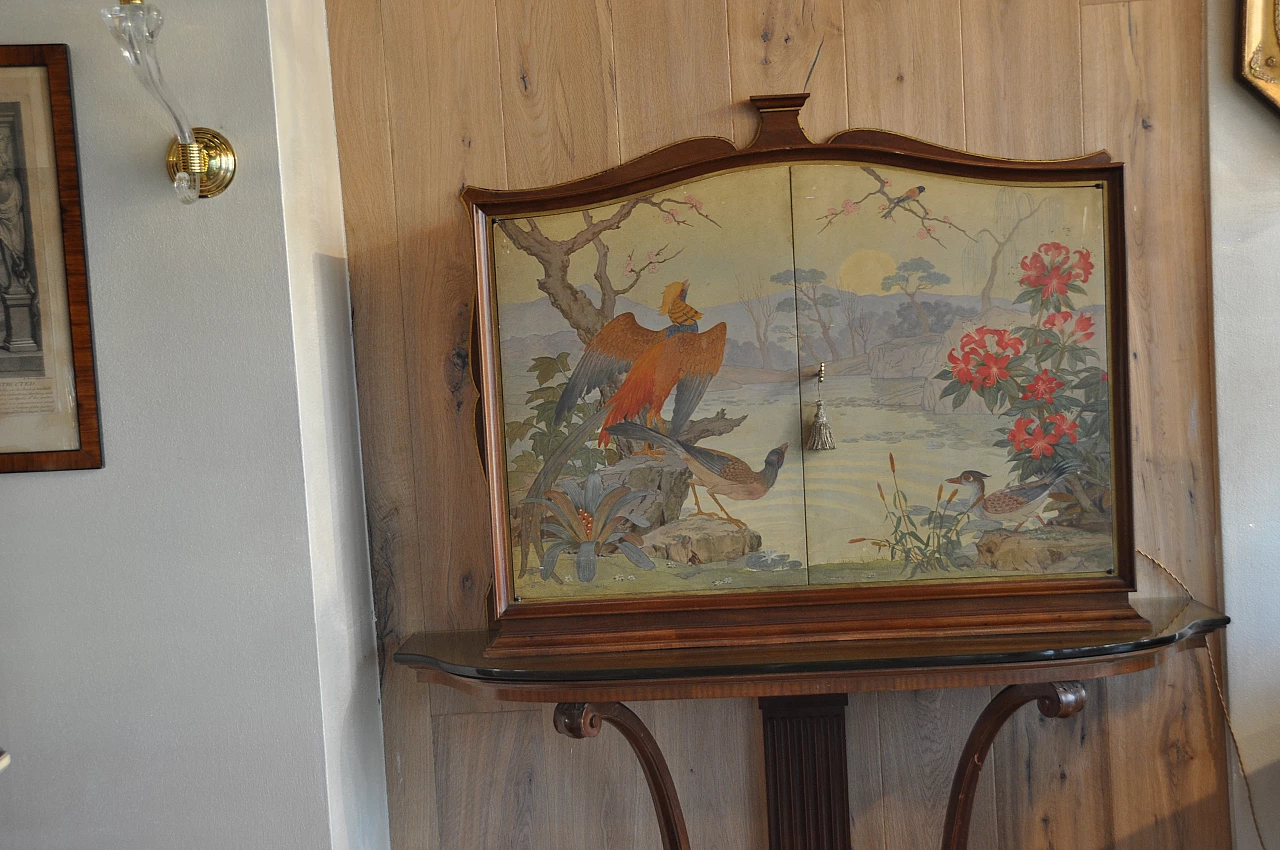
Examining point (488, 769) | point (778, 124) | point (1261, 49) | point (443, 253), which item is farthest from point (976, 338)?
point (488, 769)

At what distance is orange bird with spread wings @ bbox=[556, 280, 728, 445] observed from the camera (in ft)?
4.92

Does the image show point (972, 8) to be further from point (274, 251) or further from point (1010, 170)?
point (274, 251)

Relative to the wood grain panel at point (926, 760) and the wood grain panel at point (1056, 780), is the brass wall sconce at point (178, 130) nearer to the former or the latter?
the wood grain panel at point (926, 760)

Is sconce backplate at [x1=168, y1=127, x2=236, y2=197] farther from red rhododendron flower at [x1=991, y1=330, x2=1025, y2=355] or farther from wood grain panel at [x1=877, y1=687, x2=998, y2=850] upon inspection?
wood grain panel at [x1=877, y1=687, x2=998, y2=850]

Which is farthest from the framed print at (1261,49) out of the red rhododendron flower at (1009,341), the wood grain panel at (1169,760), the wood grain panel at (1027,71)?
the wood grain panel at (1169,760)

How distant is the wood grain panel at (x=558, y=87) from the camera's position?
1615mm

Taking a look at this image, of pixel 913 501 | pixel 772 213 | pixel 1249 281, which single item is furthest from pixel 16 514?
pixel 1249 281

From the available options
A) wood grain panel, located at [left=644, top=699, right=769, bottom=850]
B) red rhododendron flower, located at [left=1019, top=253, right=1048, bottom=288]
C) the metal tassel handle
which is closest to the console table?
wood grain panel, located at [left=644, top=699, right=769, bottom=850]

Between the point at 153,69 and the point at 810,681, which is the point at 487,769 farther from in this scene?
the point at 153,69

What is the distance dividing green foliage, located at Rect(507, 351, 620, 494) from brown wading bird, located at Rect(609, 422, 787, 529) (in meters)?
0.10

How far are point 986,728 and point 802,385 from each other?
0.64 meters

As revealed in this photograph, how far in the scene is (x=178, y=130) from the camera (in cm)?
130

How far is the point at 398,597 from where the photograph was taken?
1.66 meters

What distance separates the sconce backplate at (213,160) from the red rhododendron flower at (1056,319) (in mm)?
1330
